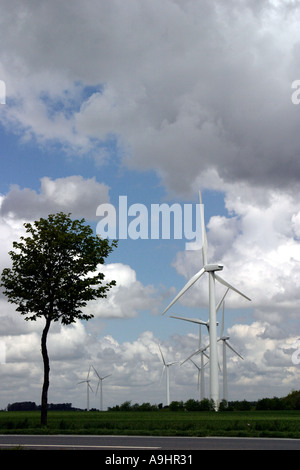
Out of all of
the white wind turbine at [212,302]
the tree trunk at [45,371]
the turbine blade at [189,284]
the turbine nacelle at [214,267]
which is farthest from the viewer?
the turbine nacelle at [214,267]

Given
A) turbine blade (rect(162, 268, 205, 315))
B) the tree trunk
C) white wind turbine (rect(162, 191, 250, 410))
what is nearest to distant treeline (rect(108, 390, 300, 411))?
white wind turbine (rect(162, 191, 250, 410))

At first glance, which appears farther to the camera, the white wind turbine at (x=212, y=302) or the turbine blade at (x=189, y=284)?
the turbine blade at (x=189, y=284)

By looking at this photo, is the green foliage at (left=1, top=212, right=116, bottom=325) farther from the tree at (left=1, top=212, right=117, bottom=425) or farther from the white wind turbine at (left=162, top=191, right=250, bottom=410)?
the white wind turbine at (left=162, top=191, right=250, bottom=410)

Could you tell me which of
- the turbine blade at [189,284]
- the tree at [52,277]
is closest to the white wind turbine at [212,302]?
the turbine blade at [189,284]

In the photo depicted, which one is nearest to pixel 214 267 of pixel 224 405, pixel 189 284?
pixel 189 284

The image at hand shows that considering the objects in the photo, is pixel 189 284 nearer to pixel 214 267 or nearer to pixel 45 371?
pixel 214 267

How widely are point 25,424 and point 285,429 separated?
17016 mm

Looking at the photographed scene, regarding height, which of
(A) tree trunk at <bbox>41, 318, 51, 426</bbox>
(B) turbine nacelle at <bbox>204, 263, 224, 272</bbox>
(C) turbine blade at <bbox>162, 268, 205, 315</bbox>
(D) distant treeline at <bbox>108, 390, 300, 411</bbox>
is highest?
(B) turbine nacelle at <bbox>204, 263, 224, 272</bbox>

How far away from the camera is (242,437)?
27.0 meters

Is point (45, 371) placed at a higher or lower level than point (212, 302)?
lower

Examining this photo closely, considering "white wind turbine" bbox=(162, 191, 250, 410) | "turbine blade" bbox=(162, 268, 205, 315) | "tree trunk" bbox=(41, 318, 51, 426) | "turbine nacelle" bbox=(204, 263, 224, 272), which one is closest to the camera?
"tree trunk" bbox=(41, 318, 51, 426)

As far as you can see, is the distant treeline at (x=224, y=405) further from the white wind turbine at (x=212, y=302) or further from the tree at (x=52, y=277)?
the tree at (x=52, y=277)

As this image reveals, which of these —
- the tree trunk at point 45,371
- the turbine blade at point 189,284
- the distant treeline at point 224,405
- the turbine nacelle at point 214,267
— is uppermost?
the turbine nacelle at point 214,267
